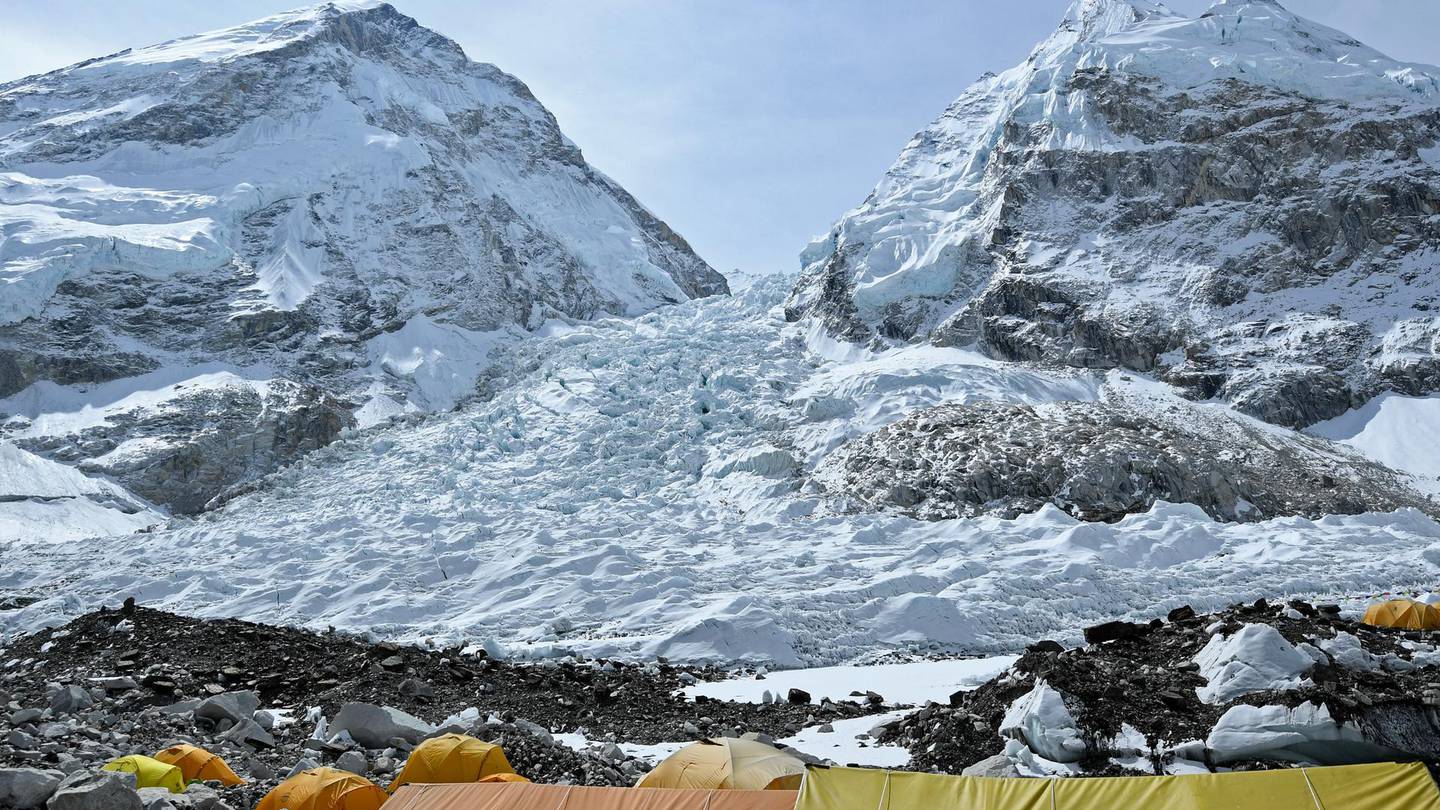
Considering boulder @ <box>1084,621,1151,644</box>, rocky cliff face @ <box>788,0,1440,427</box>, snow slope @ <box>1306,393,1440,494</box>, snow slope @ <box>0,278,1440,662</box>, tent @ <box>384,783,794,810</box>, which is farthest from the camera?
rocky cliff face @ <box>788,0,1440,427</box>

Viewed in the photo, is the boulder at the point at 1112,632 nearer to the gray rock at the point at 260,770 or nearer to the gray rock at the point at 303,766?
the gray rock at the point at 303,766

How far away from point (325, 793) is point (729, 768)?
521cm

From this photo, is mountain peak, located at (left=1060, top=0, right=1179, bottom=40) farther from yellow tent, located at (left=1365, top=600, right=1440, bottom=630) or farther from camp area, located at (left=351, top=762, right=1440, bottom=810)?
camp area, located at (left=351, top=762, right=1440, bottom=810)

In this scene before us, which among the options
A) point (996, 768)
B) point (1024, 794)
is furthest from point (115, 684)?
point (1024, 794)

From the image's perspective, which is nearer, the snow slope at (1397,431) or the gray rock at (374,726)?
the gray rock at (374,726)

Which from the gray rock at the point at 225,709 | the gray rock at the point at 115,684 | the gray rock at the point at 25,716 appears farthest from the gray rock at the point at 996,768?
the gray rock at the point at 115,684

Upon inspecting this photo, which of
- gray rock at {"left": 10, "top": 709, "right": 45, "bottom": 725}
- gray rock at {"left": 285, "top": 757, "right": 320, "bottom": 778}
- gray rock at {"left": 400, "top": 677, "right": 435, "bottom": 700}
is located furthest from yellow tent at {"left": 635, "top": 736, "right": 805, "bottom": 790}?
gray rock at {"left": 10, "top": 709, "right": 45, "bottom": 725}

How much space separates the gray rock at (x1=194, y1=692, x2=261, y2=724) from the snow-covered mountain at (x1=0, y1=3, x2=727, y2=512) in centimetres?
3910

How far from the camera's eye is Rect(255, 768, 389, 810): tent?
13.2 meters

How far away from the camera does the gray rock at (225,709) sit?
18.9 metres

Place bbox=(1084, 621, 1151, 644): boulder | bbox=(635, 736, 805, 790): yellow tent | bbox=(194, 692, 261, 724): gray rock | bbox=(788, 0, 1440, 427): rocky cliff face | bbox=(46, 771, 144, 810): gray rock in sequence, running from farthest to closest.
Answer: bbox=(788, 0, 1440, 427): rocky cliff face < bbox=(1084, 621, 1151, 644): boulder < bbox=(194, 692, 261, 724): gray rock < bbox=(635, 736, 805, 790): yellow tent < bbox=(46, 771, 144, 810): gray rock

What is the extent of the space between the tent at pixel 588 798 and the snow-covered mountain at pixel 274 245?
161 feet

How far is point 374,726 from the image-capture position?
17359 millimetres

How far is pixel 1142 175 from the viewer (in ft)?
226
